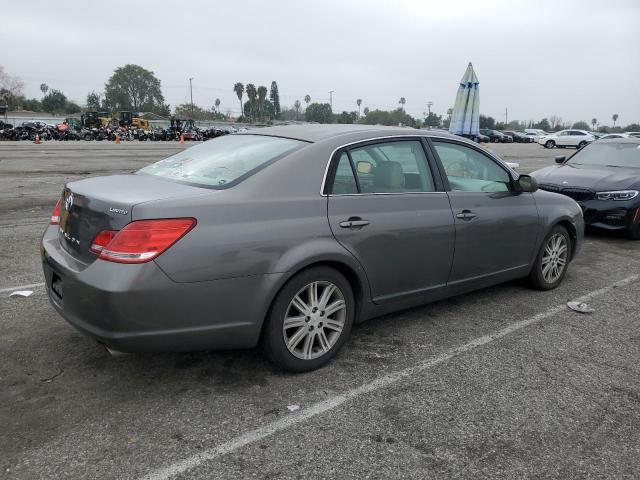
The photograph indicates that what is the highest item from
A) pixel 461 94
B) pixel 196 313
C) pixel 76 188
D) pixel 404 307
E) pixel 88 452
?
pixel 461 94

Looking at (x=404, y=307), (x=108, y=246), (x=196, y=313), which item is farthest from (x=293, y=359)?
(x=108, y=246)

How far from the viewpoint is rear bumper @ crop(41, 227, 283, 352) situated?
2.71 m

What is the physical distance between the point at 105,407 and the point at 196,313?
0.76 meters

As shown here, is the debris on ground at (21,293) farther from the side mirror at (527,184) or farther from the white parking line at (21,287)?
the side mirror at (527,184)

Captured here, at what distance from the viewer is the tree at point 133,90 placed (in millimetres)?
125438

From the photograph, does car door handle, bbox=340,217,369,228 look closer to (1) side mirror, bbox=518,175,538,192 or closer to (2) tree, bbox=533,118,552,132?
(1) side mirror, bbox=518,175,538,192

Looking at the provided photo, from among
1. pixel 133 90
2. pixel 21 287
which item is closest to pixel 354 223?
pixel 21 287

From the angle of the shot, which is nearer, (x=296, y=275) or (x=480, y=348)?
(x=296, y=275)

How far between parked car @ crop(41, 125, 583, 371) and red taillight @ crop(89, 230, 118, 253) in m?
0.01

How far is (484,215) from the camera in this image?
428 centimetres

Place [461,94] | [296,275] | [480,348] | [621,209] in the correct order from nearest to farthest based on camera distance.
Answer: [296,275] < [480,348] < [621,209] < [461,94]

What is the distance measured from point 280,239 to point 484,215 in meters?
1.98

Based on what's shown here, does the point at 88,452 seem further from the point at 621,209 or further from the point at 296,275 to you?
the point at 621,209

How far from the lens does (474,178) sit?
4430 mm
